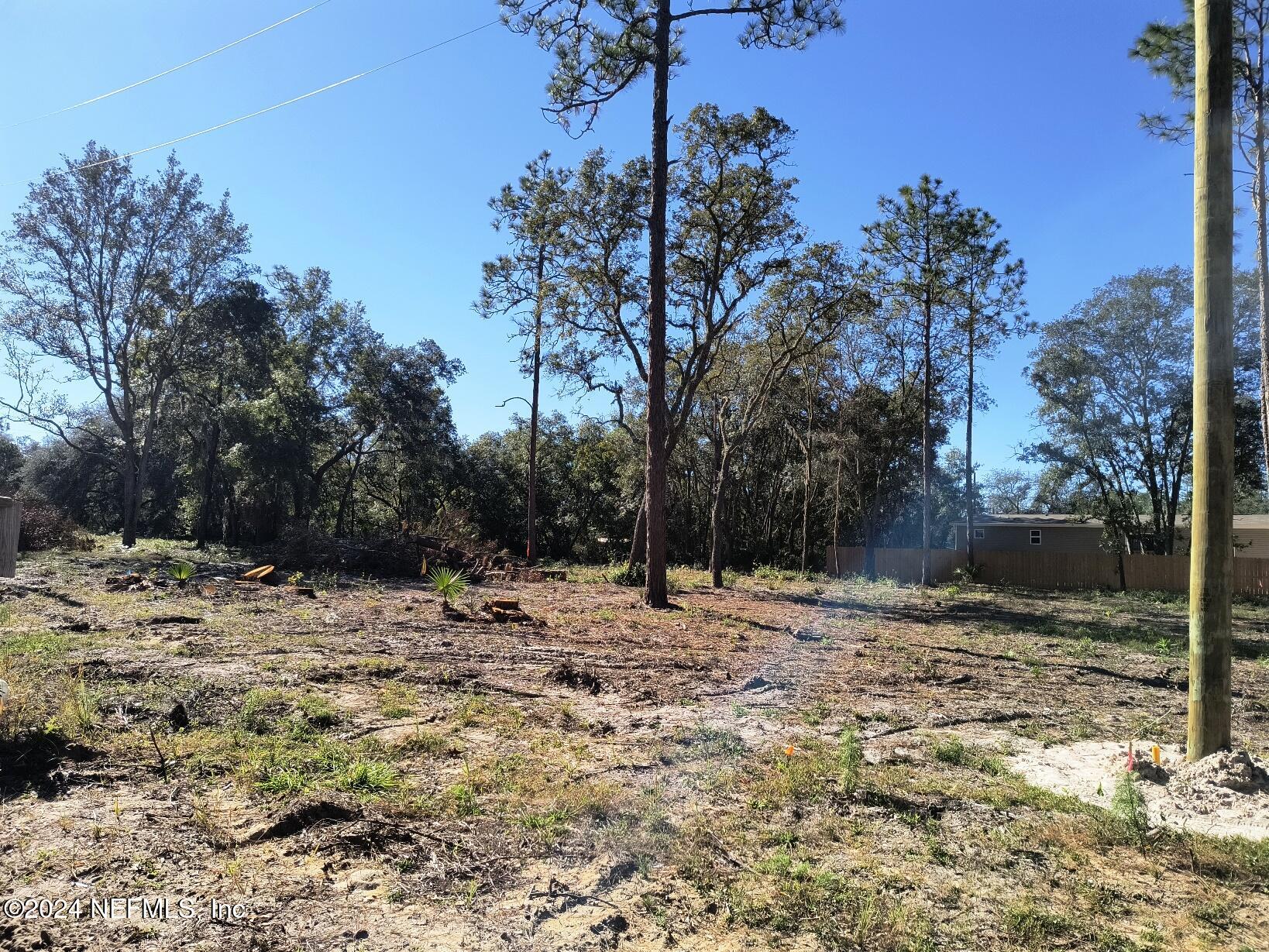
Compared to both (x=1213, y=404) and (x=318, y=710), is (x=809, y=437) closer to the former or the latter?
(x=1213, y=404)

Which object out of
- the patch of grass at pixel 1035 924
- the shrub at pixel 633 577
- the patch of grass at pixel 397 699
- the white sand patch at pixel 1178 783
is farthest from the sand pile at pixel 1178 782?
the shrub at pixel 633 577

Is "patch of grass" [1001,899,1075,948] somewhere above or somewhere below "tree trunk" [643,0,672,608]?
below

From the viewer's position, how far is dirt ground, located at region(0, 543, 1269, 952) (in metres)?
2.84

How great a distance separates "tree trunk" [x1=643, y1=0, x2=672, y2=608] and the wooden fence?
15726mm

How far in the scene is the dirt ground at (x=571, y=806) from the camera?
112 inches

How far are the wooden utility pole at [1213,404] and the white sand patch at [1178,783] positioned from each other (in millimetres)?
244

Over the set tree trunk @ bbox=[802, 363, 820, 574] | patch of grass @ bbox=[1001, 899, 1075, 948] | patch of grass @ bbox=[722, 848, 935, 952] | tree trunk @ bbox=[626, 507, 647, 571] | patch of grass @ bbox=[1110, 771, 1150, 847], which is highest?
tree trunk @ bbox=[802, 363, 820, 574]

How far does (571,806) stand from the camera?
3.97 meters

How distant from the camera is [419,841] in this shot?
3529 mm

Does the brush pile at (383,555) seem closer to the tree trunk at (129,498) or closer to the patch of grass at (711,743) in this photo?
the tree trunk at (129,498)

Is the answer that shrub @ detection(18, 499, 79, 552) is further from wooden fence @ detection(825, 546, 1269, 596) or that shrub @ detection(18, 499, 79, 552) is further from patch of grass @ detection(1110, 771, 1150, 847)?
patch of grass @ detection(1110, 771, 1150, 847)

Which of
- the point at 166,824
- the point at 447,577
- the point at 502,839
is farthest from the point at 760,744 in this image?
the point at 447,577

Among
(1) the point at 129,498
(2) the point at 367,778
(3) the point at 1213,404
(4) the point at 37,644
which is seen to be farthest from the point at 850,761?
(1) the point at 129,498

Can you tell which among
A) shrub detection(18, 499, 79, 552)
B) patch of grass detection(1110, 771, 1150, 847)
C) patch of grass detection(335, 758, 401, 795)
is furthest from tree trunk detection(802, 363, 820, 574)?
shrub detection(18, 499, 79, 552)
